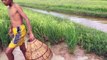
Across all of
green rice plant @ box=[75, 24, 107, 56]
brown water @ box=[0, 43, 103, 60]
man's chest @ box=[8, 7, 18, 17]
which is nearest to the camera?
man's chest @ box=[8, 7, 18, 17]

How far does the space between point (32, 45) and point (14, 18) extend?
528 millimetres

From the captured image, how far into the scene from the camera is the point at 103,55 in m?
5.42

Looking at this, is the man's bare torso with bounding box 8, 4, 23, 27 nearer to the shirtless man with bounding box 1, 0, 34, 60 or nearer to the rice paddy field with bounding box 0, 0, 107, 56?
the shirtless man with bounding box 1, 0, 34, 60

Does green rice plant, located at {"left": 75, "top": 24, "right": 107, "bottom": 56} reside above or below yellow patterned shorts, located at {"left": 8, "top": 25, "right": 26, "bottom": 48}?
below

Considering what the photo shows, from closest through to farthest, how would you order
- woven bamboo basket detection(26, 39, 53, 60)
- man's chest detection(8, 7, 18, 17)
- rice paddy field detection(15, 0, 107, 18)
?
woven bamboo basket detection(26, 39, 53, 60) < man's chest detection(8, 7, 18, 17) < rice paddy field detection(15, 0, 107, 18)

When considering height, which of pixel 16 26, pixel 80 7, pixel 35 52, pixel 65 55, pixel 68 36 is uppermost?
pixel 16 26

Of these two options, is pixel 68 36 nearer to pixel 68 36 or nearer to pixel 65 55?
pixel 68 36

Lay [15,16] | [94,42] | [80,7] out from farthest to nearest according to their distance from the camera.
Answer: [80,7] < [94,42] < [15,16]

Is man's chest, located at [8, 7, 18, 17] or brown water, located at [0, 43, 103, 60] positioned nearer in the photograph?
man's chest, located at [8, 7, 18, 17]

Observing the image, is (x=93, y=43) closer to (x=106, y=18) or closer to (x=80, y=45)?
(x=80, y=45)

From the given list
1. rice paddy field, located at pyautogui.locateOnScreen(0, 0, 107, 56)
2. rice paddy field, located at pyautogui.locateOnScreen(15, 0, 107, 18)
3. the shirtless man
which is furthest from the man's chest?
rice paddy field, located at pyautogui.locateOnScreen(15, 0, 107, 18)

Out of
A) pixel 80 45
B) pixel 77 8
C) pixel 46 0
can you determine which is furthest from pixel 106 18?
pixel 46 0

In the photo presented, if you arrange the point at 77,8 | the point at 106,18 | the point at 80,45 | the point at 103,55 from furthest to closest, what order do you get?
the point at 77,8, the point at 106,18, the point at 80,45, the point at 103,55

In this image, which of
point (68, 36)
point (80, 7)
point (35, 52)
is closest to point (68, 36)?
point (68, 36)
